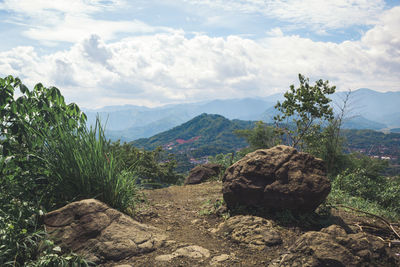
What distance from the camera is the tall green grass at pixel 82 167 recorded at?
4.71m

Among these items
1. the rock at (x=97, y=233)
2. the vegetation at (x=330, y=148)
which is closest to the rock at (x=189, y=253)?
the rock at (x=97, y=233)

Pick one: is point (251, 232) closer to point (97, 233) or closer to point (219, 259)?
point (219, 259)

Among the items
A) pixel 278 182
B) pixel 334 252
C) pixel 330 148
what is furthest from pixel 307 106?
pixel 334 252

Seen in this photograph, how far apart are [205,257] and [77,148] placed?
277cm

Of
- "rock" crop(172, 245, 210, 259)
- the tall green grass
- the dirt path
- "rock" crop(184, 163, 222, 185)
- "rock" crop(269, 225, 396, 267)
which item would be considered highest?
the tall green grass

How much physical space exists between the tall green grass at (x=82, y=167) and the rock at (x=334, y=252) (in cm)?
297

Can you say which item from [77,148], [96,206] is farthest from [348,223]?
[77,148]

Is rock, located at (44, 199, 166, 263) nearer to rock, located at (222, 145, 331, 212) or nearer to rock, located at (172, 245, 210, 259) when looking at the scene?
rock, located at (172, 245, 210, 259)

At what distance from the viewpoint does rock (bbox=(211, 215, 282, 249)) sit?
15.4ft

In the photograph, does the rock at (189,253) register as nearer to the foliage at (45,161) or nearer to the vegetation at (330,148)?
the foliage at (45,161)

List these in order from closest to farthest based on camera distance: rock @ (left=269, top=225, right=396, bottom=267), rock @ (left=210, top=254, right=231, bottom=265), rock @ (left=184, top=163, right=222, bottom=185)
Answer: rock @ (left=269, top=225, right=396, bottom=267) < rock @ (left=210, top=254, right=231, bottom=265) < rock @ (left=184, top=163, right=222, bottom=185)

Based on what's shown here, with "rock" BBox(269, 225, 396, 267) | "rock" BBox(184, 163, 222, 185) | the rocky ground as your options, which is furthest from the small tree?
"rock" BBox(269, 225, 396, 267)

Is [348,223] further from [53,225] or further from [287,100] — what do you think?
[287,100]

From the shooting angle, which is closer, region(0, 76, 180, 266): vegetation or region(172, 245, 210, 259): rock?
region(172, 245, 210, 259): rock
